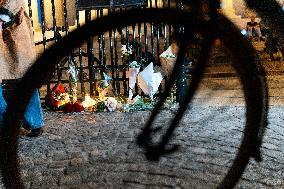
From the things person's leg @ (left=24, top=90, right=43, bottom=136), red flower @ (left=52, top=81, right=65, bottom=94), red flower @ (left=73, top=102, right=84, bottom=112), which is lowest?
red flower @ (left=73, top=102, right=84, bottom=112)

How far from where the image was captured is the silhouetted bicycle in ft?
5.98

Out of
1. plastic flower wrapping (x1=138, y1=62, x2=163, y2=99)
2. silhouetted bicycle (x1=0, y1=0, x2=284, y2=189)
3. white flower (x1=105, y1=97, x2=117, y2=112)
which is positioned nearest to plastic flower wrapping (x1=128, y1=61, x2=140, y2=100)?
plastic flower wrapping (x1=138, y1=62, x2=163, y2=99)

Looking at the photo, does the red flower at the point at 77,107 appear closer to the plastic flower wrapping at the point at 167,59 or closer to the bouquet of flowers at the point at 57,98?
the bouquet of flowers at the point at 57,98

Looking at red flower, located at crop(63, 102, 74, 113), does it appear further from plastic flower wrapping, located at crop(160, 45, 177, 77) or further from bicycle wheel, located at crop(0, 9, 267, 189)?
bicycle wheel, located at crop(0, 9, 267, 189)

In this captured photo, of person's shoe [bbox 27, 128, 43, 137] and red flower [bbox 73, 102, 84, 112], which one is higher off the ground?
person's shoe [bbox 27, 128, 43, 137]

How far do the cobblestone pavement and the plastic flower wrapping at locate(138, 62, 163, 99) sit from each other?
48 centimetres

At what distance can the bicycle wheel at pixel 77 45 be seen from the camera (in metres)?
1.81

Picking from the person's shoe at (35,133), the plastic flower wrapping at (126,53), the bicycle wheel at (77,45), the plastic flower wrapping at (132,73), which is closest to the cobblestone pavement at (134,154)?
the person's shoe at (35,133)

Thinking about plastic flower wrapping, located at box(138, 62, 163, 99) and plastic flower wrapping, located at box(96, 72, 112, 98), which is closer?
plastic flower wrapping, located at box(138, 62, 163, 99)

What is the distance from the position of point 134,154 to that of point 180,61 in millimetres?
1774

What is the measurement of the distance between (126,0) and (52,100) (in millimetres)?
1834

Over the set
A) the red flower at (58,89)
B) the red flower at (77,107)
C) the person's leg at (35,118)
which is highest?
the person's leg at (35,118)

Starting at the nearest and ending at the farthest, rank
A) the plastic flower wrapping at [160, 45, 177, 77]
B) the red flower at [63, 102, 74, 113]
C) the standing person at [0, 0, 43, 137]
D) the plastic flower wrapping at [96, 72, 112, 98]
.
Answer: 1. the standing person at [0, 0, 43, 137]
2. the plastic flower wrapping at [160, 45, 177, 77]
3. the red flower at [63, 102, 74, 113]
4. the plastic flower wrapping at [96, 72, 112, 98]

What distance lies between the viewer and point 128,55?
6.49 metres
